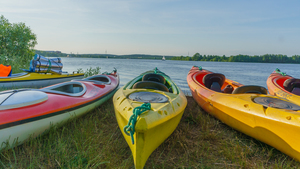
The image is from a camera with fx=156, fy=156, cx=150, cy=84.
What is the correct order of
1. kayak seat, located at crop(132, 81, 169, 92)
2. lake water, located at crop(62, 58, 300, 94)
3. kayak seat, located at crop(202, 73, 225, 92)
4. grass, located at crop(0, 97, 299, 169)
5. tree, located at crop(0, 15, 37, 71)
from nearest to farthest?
1. grass, located at crop(0, 97, 299, 169)
2. kayak seat, located at crop(132, 81, 169, 92)
3. kayak seat, located at crop(202, 73, 225, 92)
4. tree, located at crop(0, 15, 37, 71)
5. lake water, located at crop(62, 58, 300, 94)

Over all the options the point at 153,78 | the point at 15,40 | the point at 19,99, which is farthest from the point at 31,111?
the point at 15,40

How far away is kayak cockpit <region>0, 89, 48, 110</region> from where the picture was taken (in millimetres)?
2435

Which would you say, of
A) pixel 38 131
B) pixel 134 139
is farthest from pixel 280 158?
pixel 38 131

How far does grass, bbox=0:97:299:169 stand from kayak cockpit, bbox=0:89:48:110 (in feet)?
2.06

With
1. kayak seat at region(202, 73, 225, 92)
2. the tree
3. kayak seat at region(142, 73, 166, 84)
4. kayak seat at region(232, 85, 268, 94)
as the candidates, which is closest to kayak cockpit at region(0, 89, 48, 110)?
kayak seat at region(142, 73, 166, 84)

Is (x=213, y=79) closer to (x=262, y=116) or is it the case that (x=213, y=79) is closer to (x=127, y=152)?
(x=262, y=116)

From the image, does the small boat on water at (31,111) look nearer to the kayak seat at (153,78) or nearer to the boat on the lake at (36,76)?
the kayak seat at (153,78)

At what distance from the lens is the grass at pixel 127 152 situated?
2.31 metres

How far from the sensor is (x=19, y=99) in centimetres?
261

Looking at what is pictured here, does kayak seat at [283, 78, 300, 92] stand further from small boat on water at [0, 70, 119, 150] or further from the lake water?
small boat on water at [0, 70, 119, 150]

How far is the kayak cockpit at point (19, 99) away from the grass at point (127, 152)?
0.63 metres

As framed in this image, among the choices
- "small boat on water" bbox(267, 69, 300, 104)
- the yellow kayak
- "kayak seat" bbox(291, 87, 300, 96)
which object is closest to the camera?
"small boat on water" bbox(267, 69, 300, 104)

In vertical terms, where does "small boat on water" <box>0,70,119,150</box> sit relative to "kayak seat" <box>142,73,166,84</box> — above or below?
below

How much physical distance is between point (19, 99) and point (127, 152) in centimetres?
202
